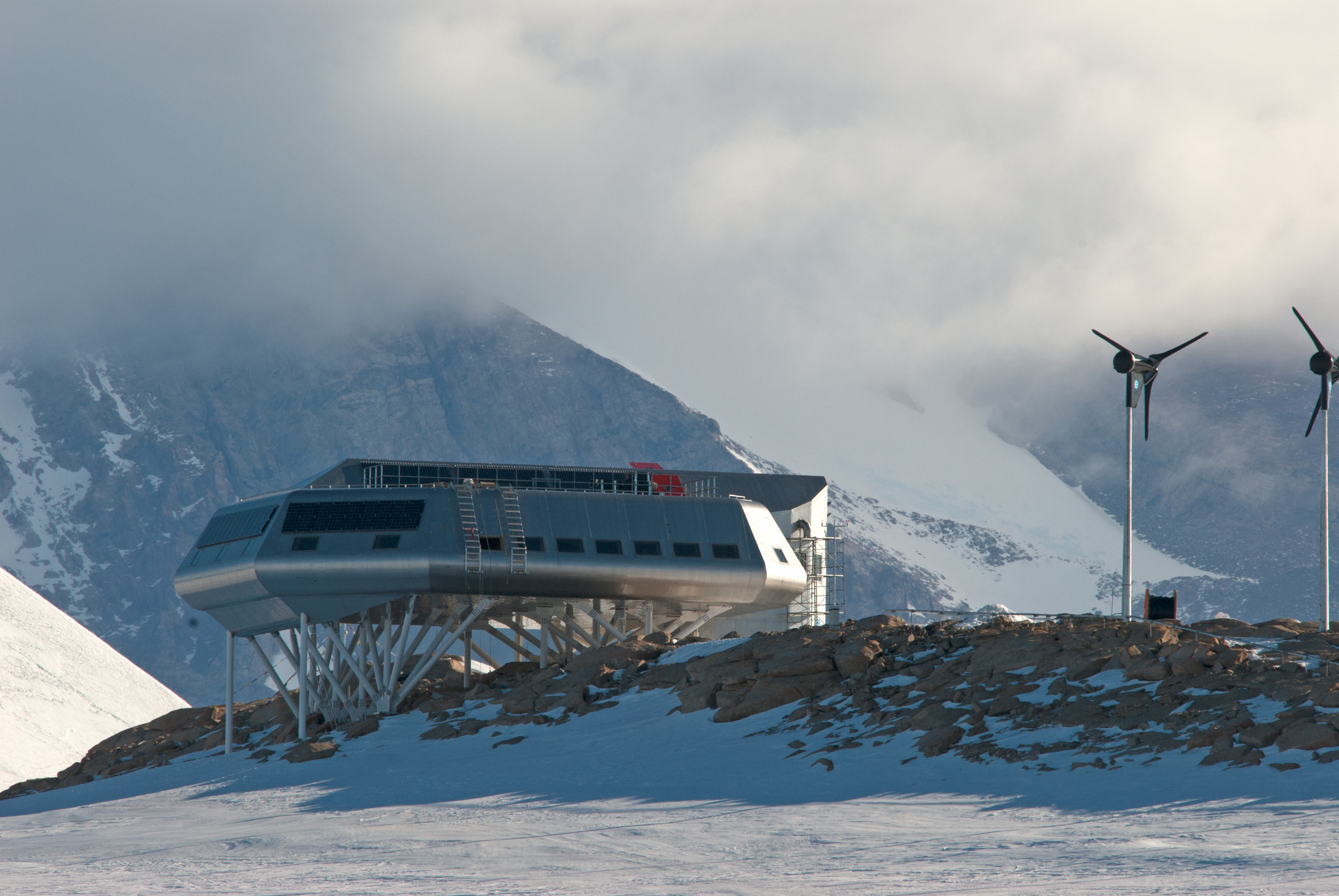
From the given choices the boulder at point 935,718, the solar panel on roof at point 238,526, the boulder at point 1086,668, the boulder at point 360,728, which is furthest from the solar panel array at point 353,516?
the boulder at point 1086,668

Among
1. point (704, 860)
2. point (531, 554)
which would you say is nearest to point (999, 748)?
point (704, 860)

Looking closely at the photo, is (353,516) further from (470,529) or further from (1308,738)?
(1308,738)

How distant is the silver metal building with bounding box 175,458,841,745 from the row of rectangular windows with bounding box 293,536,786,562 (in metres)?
0.07

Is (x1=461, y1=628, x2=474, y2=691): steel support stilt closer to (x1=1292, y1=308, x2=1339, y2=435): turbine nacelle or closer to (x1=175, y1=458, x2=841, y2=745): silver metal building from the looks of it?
(x1=175, y1=458, x2=841, y2=745): silver metal building

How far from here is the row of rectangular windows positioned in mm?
69375

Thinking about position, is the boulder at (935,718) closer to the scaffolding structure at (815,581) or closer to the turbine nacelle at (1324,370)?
the turbine nacelle at (1324,370)

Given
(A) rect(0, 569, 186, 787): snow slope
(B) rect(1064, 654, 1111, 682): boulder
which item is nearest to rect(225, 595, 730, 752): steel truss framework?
(B) rect(1064, 654, 1111, 682): boulder

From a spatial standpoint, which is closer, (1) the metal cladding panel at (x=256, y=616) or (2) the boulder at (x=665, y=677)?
(2) the boulder at (x=665, y=677)

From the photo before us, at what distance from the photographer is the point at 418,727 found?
65.8 m

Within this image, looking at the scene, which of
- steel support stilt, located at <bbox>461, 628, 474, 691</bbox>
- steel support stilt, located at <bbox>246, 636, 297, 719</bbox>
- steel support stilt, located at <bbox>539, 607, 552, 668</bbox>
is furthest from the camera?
steel support stilt, located at <bbox>246, 636, 297, 719</bbox>

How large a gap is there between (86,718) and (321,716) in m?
88.3

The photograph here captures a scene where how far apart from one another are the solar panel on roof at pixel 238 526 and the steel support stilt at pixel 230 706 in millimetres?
4891

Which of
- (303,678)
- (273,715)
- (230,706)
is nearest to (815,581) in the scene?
(273,715)

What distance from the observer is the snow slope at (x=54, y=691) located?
140625 millimetres
